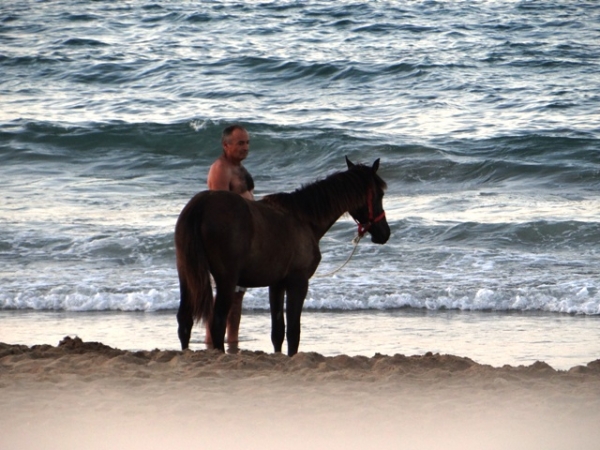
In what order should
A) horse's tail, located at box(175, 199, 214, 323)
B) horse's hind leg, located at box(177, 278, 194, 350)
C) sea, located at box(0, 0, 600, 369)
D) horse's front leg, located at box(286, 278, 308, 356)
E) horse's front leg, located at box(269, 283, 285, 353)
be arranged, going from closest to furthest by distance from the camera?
horse's tail, located at box(175, 199, 214, 323) → horse's hind leg, located at box(177, 278, 194, 350) → horse's front leg, located at box(286, 278, 308, 356) → horse's front leg, located at box(269, 283, 285, 353) → sea, located at box(0, 0, 600, 369)

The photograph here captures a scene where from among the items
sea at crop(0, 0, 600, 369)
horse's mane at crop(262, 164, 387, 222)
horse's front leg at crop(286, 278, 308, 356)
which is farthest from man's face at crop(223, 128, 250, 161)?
sea at crop(0, 0, 600, 369)

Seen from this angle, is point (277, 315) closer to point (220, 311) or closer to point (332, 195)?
point (220, 311)

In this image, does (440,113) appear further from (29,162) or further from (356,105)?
(29,162)

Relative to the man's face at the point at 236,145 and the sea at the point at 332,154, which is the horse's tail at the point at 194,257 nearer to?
the man's face at the point at 236,145

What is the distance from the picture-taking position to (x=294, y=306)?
20.8 ft

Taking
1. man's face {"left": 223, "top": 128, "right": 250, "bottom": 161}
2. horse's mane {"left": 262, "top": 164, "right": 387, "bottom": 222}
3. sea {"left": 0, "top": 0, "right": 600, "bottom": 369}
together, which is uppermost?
man's face {"left": 223, "top": 128, "right": 250, "bottom": 161}

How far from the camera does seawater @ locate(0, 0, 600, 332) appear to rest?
9.58 meters

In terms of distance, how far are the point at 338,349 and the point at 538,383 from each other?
213cm

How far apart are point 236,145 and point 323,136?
1094 cm

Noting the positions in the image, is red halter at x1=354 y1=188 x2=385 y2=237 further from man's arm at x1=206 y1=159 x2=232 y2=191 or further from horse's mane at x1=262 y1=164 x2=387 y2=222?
man's arm at x1=206 y1=159 x2=232 y2=191

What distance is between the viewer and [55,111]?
780 inches

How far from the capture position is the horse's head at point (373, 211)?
21.4 feet

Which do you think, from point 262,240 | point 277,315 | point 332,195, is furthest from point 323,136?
point 262,240

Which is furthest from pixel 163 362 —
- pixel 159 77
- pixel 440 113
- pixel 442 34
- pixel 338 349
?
pixel 442 34
